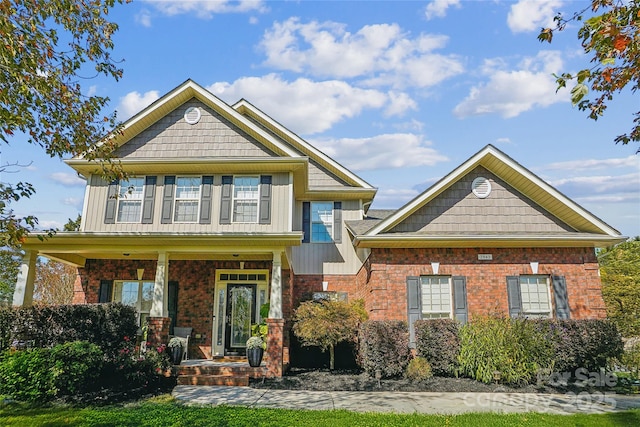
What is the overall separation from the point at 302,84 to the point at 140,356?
10.8 metres

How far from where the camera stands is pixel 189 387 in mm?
9812

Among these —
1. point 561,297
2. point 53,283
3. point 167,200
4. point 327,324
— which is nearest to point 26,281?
point 167,200

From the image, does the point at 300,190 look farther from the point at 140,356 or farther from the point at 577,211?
the point at 577,211

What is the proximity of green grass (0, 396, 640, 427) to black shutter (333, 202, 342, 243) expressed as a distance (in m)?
8.69

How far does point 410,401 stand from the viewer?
328 inches

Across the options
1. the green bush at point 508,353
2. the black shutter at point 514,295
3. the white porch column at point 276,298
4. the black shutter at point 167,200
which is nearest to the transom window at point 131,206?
the black shutter at point 167,200

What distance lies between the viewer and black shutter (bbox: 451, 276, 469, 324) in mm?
11922

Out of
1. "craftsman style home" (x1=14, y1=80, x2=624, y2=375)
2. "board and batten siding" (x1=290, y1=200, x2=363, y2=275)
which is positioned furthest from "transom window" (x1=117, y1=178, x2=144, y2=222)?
"board and batten siding" (x1=290, y1=200, x2=363, y2=275)

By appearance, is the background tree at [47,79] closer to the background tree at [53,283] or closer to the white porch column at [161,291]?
the white porch column at [161,291]

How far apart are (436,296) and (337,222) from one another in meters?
4.73

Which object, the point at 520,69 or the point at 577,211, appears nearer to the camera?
the point at 520,69

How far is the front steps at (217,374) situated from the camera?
1020 centimetres

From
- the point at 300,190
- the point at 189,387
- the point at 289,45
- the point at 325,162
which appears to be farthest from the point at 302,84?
the point at 189,387

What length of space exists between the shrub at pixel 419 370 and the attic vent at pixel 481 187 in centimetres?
519
